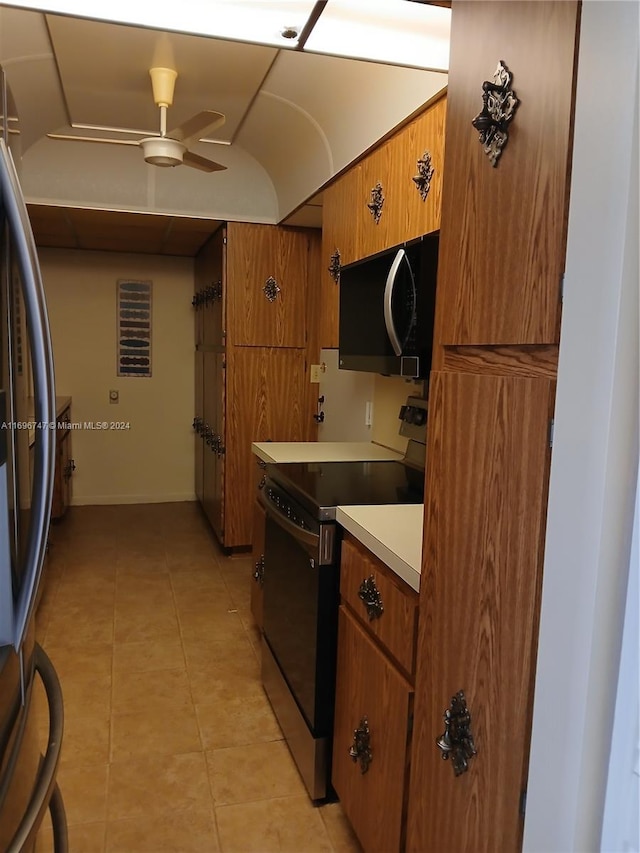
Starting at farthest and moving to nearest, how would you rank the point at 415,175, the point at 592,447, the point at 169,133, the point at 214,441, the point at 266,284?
1. the point at 214,441
2. the point at 266,284
3. the point at 169,133
4. the point at 415,175
5. the point at 592,447

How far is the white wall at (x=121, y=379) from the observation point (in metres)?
5.23

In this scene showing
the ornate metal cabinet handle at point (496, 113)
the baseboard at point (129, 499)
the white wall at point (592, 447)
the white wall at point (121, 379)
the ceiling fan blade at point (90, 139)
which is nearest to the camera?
the white wall at point (592, 447)

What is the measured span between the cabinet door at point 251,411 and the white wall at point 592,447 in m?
3.35

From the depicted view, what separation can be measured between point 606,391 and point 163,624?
2864 mm

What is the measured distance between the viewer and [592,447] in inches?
31.8

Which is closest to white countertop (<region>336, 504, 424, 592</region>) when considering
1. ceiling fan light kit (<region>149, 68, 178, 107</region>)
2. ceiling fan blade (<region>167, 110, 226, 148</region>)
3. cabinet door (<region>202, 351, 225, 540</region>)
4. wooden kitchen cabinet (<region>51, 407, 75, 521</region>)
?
ceiling fan blade (<region>167, 110, 226, 148</region>)

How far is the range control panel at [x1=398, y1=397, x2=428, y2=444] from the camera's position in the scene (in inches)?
99.0

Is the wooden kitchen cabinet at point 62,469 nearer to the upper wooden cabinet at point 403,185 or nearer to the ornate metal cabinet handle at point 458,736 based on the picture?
the upper wooden cabinet at point 403,185

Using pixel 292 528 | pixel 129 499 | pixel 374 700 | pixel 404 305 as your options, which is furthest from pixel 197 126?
pixel 129 499

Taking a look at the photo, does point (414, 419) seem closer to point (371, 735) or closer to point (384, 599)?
point (384, 599)

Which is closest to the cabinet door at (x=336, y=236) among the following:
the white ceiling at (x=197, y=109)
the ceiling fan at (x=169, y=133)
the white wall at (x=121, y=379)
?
the white ceiling at (x=197, y=109)

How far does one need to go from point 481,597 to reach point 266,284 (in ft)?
11.0

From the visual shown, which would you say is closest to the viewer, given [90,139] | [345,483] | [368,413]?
[345,483]

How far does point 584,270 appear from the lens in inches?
32.0
